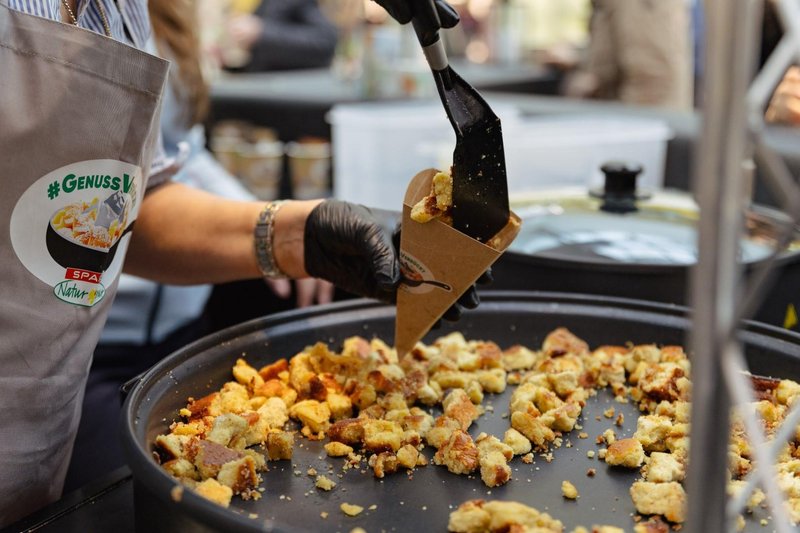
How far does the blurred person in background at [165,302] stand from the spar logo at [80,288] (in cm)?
64

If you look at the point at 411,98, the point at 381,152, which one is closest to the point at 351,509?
the point at 381,152

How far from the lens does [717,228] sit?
48 centimetres

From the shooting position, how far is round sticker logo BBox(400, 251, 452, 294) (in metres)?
1.12

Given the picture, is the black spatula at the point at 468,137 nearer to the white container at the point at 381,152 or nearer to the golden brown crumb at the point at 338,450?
the golden brown crumb at the point at 338,450

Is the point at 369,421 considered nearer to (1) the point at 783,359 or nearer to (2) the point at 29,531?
(2) the point at 29,531

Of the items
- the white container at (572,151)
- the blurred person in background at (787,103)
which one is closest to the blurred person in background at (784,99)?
the blurred person in background at (787,103)

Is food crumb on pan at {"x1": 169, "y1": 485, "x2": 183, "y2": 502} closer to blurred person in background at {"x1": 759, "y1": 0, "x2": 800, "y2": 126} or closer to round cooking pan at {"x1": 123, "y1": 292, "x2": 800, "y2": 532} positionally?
round cooking pan at {"x1": 123, "y1": 292, "x2": 800, "y2": 532}

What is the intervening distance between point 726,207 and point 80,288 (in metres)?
0.83

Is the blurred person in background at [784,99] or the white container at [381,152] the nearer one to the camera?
the blurred person in background at [784,99]

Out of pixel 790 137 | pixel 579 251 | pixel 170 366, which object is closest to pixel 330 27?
pixel 790 137

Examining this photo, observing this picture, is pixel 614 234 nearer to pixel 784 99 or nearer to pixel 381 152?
pixel 784 99

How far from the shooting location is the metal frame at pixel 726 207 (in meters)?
0.46

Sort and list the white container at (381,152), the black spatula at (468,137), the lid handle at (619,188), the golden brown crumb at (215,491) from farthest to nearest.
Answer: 1. the white container at (381,152)
2. the lid handle at (619,188)
3. the black spatula at (468,137)
4. the golden brown crumb at (215,491)

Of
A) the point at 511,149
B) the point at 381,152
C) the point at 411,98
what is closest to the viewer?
the point at 511,149
